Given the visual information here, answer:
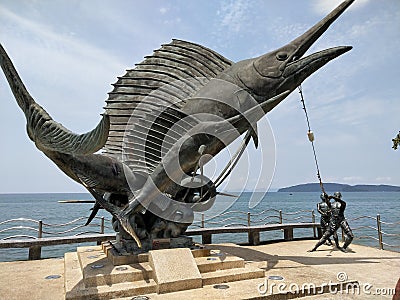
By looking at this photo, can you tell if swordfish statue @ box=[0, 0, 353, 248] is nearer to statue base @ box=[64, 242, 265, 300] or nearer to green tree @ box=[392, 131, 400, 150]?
statue base @ box=[64, 242, 265, 300]

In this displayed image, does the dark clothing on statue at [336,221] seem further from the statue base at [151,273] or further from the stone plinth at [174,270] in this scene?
the stone plinth at [174,270]

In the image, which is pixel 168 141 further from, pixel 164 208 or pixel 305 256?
pixel 305 256

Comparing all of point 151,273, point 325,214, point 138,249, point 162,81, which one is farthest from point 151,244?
point 325,214

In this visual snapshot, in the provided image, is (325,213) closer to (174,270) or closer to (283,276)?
(283,276)

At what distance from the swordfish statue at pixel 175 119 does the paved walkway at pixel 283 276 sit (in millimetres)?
1477

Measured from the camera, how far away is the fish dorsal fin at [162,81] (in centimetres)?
552

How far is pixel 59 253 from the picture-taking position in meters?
14.1

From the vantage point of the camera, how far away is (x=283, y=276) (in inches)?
201

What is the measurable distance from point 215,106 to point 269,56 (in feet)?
4.35

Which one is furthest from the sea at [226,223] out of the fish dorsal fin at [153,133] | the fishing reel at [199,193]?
the fish dorsal fin at [153,133]

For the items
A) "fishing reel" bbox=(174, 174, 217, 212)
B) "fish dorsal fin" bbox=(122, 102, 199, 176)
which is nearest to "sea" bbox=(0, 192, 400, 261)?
"fishing reel" bbox=(174, 174, 217, 212)

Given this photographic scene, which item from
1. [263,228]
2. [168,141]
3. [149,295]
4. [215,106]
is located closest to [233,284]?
[149,295]

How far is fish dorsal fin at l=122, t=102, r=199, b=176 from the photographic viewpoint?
17.6 ft

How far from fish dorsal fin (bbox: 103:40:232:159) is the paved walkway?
8.10 feet
